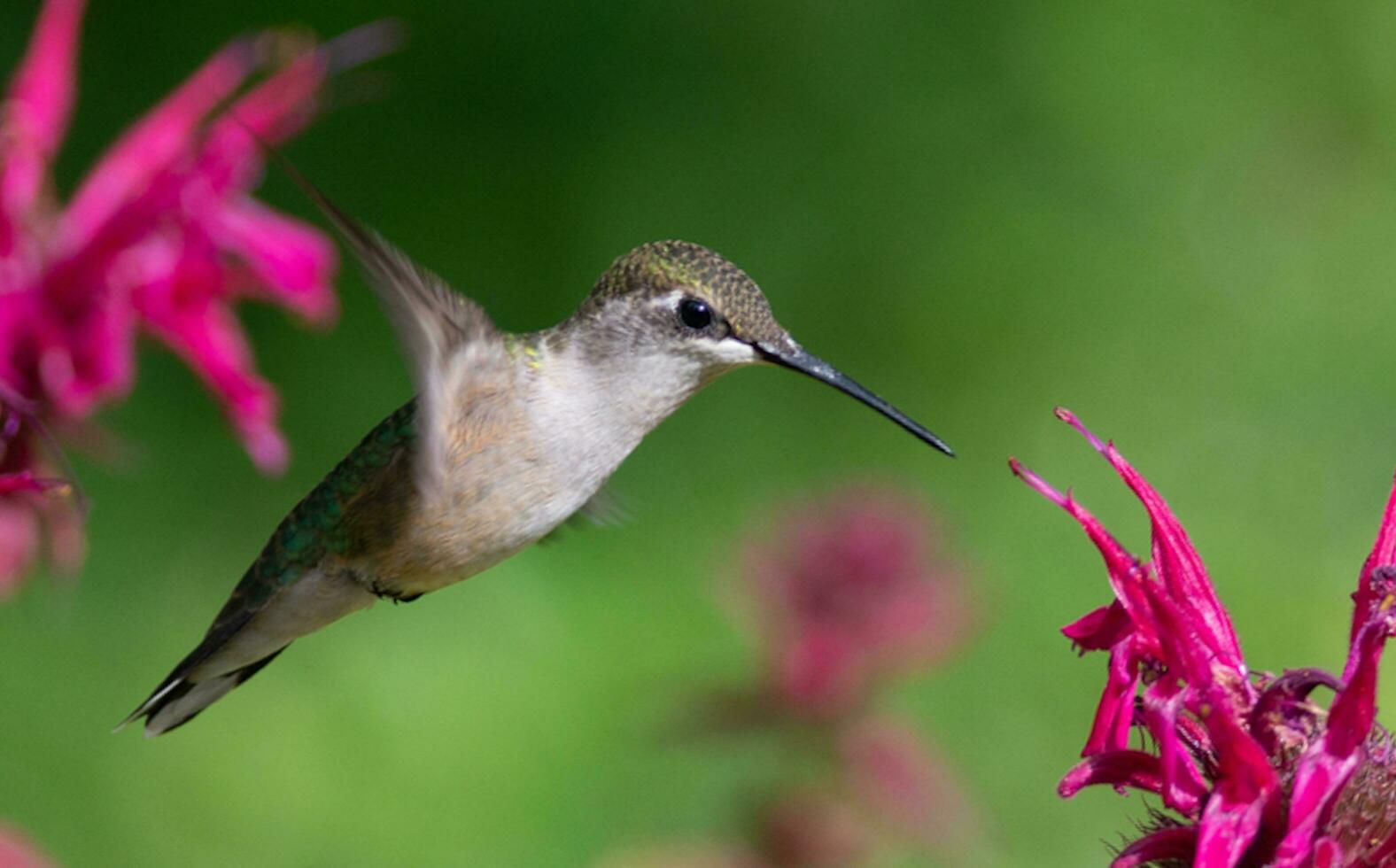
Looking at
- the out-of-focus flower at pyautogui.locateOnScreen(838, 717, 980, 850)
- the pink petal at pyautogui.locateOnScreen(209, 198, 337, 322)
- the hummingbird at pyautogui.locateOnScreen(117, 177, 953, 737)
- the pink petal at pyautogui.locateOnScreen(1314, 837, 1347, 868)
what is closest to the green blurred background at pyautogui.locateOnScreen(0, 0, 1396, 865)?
Result: the out-of-focus flower at pyautogui.locateOnScreen(838, 717, 980, 850)

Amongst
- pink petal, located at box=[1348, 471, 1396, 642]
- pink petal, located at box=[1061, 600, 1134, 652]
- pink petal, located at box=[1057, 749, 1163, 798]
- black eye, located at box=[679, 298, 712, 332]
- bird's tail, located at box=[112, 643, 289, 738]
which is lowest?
bird's tail, located at box=[112, 643, 289, 738]

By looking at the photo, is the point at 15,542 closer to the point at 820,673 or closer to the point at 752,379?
the point at 820,673

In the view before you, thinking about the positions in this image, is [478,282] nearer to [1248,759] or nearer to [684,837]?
[684,837]

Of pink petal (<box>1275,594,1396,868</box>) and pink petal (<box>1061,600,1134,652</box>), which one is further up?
pink petal (<box>1061,600,1134,652</box>)

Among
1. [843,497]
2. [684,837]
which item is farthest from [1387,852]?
[684,837]

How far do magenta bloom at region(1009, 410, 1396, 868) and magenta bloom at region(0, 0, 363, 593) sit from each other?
29.9 inches

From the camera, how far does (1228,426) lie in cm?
408

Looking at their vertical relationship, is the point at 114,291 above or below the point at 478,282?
below

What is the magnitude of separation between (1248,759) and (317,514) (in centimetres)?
76

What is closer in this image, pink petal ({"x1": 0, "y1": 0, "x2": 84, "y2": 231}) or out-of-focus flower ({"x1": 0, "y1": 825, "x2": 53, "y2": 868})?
out-of-focus flower ({"x1": 0, "y1": 825, "x2": 53, "y2": 868})

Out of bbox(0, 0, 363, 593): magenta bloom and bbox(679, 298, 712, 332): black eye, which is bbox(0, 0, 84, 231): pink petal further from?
bbox(679, 298, 712, 332): black eye

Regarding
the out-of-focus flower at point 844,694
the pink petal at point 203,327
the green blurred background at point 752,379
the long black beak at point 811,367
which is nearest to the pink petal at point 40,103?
the pink petal at point 203,327

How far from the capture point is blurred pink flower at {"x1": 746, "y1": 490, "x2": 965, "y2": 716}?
197cm

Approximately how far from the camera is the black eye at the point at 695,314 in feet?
4.44
